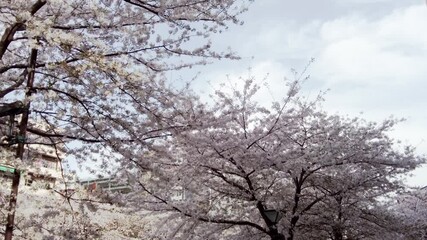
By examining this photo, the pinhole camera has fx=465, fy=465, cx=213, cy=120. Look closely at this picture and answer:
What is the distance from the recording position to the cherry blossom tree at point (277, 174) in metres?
7.79

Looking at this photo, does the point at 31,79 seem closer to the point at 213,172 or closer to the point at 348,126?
the point at 213,172

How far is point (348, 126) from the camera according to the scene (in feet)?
28.8

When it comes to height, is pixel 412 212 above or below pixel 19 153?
above

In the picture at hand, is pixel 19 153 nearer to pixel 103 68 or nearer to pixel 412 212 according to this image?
pixel 103 68

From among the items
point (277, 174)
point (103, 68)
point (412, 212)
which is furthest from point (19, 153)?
point (412, 212)

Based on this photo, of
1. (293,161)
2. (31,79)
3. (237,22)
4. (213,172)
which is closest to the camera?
(31,79)

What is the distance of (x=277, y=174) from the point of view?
8.47 meters

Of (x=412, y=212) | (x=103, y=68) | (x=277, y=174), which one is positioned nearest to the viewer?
(x=103, y=68)

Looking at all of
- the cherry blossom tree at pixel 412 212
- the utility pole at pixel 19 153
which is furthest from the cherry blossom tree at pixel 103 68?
the cherry blossom tree at pixel 412 212

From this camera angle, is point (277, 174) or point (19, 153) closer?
point (19, 153)

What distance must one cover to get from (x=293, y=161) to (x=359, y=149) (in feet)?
4.75

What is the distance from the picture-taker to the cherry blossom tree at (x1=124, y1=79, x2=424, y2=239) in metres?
7.79

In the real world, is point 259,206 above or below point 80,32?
below

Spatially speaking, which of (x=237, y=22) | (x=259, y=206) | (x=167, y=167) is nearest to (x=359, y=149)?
(x=259, y=206)
